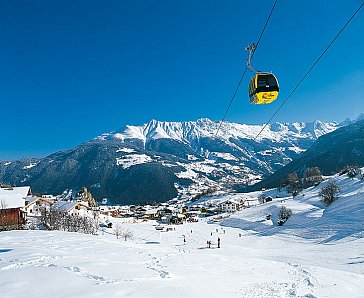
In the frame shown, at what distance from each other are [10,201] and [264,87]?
40392 millimetres

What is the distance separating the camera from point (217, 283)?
36.9 feet

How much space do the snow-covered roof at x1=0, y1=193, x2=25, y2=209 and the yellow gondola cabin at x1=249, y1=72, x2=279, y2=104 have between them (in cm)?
3907

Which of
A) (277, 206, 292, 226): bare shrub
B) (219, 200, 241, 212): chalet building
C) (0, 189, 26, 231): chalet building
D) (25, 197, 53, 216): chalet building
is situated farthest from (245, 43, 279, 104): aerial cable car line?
(219, 200, 241, 212): chalet building

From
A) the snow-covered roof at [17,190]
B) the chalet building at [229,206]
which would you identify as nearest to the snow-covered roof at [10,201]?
the snow-covered roof at [17,190]

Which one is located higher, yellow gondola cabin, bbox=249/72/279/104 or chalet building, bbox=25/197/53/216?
yellow gondola cabin, bbox=249/72/279/104

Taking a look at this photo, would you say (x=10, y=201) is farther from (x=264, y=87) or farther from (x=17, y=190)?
(x=264, y=87)

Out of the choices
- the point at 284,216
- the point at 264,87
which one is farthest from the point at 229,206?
the point at 264,87

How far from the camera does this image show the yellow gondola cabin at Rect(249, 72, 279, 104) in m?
17.0

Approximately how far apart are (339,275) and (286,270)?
2.60 meters

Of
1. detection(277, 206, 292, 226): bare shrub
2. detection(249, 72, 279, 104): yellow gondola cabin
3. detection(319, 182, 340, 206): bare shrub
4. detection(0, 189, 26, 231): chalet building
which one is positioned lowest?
detection(277, 206, 292, 226): bare shrub

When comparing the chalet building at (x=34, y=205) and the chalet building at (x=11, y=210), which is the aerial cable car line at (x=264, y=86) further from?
the chalet building at (x=34, y=205)

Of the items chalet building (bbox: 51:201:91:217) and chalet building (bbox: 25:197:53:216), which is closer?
chalet building (bbox: 25:197:53:216)

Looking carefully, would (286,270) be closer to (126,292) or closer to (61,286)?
(126,292)

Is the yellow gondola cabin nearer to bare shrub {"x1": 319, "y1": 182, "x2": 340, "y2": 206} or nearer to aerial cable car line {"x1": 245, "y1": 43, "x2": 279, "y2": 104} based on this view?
aerial cable car line {"x1": 245, "y1": 43, "x2": 279, "y2": 104}
